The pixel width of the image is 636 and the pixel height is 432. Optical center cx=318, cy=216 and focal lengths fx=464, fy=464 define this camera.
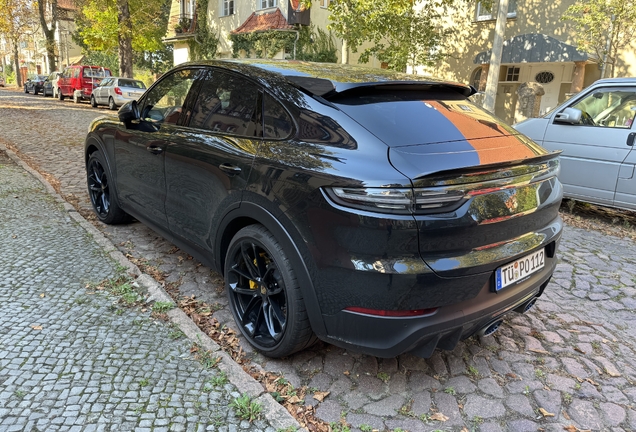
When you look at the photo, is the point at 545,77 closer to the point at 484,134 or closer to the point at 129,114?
the point at 484,134

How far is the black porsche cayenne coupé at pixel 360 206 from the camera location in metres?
2.18

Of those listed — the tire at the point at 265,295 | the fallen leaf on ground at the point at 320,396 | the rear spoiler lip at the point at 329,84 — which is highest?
the rear spoiler lip at the point at 329,84

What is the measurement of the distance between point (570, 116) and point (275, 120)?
15.6ft

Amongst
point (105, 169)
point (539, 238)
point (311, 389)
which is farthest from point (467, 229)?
point (105, 169)

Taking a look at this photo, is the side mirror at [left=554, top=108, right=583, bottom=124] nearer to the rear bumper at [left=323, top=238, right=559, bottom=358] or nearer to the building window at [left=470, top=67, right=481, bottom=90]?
the rear bumper at [left=323, top=238, right=559, bottom=358]

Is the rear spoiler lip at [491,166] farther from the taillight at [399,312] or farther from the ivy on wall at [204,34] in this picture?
the ivy on wall at [204,34]

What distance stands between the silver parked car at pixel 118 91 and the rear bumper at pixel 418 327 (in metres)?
19.9

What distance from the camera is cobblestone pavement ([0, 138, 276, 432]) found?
2.34 meters

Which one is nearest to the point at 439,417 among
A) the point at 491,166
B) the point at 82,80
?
the point at 491,166

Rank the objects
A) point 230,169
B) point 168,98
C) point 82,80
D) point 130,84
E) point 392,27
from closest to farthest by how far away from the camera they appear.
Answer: point 230,169 → point 168,98 → point 392,27 → point 130,84 → point 82,80

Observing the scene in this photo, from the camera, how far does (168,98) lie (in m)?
4.00

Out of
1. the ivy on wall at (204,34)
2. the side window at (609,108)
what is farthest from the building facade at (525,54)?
the ivy on wall at (204,34)

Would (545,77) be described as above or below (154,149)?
above

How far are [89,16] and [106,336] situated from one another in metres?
23.3
